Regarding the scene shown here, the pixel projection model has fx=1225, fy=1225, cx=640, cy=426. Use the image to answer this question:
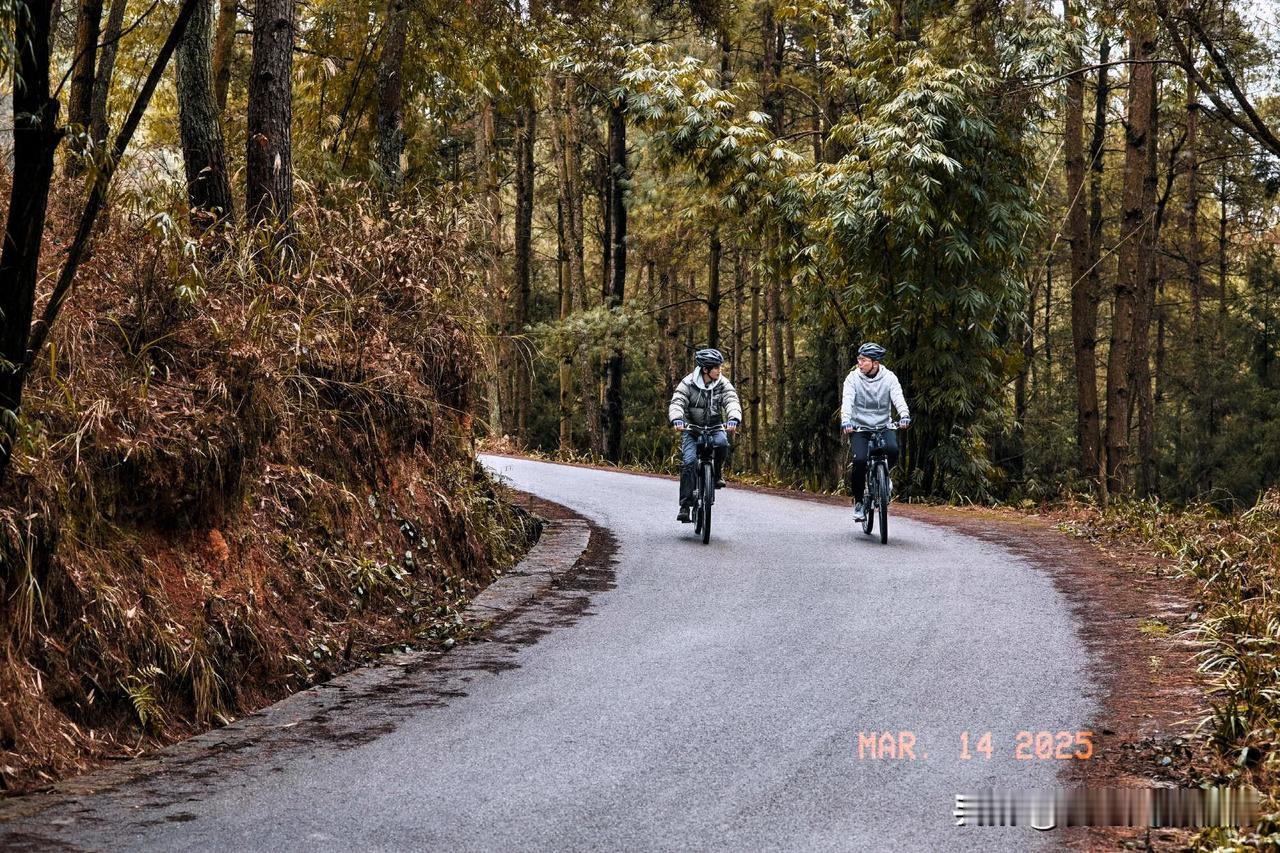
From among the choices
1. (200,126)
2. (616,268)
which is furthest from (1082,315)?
(200,126)

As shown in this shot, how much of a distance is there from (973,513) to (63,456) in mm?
13057

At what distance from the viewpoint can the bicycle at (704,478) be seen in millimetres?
12727

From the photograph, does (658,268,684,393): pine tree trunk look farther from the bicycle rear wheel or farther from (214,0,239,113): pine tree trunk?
the bicycle rear wheel

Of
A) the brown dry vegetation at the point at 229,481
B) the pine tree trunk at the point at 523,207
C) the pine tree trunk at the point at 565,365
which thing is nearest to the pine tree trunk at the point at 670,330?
the pine tree trunk at the point at 565,365

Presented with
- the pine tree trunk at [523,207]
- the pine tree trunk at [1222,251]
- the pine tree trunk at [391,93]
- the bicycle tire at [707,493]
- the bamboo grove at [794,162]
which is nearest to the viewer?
the bamboo grove at [794,162]

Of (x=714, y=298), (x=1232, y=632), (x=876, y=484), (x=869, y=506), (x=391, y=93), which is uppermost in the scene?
(x=391, y=93)

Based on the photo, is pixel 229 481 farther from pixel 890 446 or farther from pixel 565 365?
pixel 565 365

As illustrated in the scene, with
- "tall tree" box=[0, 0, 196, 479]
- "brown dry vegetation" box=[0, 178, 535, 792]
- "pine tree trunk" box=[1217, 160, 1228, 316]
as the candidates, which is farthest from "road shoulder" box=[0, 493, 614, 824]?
"pine tree trunk" box=[1217, 160, 1228, 316]

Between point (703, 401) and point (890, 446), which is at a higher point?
point (703, 401)

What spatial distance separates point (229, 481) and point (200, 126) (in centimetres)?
414

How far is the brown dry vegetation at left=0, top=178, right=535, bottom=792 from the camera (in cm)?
595

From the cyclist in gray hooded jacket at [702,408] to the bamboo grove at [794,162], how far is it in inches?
82.5

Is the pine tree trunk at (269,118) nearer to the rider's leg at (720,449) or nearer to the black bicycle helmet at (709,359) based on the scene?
the black bicycle helmet at (709,359)

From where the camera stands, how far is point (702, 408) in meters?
13.0
